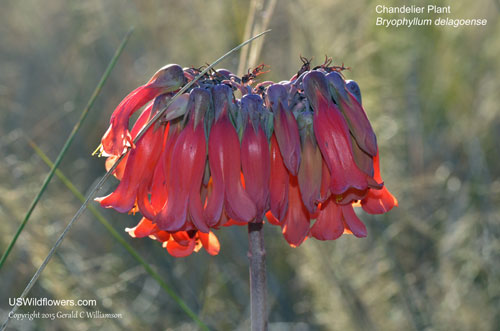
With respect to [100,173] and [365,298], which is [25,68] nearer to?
[100,173]

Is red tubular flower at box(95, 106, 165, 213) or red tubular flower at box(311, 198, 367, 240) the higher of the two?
red tubular flower at box(95, 106, 165, 213)

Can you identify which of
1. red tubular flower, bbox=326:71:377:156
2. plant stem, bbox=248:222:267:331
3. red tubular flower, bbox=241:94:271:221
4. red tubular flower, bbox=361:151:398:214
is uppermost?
red tubular flower, bbox=326:71:377:156

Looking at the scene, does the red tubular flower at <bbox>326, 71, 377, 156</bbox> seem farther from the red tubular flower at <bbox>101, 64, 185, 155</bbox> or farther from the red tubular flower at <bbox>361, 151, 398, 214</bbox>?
the red tubular flower at <bbox>101, 64, 185, 155</bbox>

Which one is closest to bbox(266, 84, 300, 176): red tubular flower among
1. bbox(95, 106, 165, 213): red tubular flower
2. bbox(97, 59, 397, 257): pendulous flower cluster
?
bbox(97, 59, 397, 257): pendulous flower cluster

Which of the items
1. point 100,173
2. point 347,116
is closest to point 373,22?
point 100,173

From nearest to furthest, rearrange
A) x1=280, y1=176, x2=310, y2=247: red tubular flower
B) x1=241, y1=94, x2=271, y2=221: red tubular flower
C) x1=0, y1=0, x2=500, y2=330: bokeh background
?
x1=241, y1=94, x2=271, y2=221: red tubular flower
x1=280, y1=176, x2=310, y2=247: red tubular flower
x1=0, y1=0, x2=500, y2=330: bokeh background

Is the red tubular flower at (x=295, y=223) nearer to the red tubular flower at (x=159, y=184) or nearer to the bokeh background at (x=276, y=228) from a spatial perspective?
the red tubular flower at (x=159, y=184)
